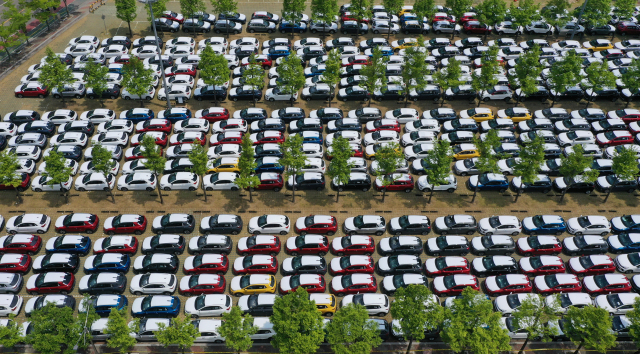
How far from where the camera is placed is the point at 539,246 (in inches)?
1639

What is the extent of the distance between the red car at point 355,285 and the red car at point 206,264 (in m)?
8.94

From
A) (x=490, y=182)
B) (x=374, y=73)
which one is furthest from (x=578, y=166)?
(x=374, y=73)

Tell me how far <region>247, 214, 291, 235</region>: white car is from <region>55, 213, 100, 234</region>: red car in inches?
531

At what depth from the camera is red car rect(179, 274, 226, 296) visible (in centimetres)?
3881

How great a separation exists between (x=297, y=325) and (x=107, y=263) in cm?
1737

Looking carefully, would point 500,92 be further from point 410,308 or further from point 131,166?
point 131,166

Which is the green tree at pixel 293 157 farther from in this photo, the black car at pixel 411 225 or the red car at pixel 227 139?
the black car at pixel 411 225

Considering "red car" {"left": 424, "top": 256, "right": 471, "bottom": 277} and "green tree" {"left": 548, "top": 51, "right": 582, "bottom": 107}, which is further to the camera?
"green tree" {"left": 548, "top": 51, "right": 582, "bottom": 107}

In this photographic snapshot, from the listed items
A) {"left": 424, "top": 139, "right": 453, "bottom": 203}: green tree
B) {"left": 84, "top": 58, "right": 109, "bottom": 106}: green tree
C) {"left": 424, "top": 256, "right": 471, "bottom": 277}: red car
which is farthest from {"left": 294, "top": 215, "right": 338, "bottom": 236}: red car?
{"left": 84, "top": 58, "right": 109, "bottom": 106}: green tree

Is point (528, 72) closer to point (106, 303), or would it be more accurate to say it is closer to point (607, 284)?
point (607, 284)

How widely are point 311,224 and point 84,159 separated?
962 inches

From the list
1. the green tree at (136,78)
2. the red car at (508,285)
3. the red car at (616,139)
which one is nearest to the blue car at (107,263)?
the green tree at (136,78)

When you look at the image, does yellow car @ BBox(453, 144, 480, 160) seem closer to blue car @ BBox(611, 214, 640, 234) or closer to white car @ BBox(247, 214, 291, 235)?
blue car @ BBox(611, 214, 640, 234)

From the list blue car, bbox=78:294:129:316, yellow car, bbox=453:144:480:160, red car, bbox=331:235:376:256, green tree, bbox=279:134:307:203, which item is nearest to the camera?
blue car, bbox=78:294:129:316
